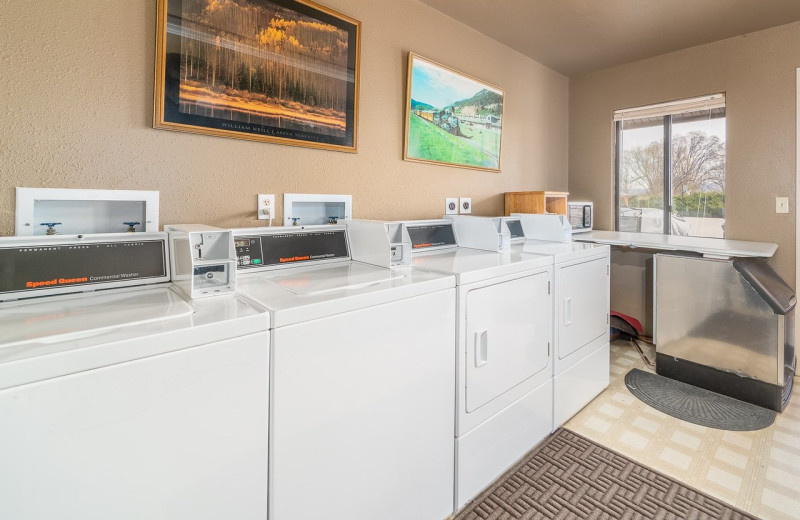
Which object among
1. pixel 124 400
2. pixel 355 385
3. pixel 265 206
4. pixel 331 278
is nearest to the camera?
pixel 124 400

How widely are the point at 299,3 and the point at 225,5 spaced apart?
369mm

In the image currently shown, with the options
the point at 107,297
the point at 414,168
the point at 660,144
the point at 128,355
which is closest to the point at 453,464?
the point at 128,355

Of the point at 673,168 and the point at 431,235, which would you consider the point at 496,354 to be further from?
the point at 673,168

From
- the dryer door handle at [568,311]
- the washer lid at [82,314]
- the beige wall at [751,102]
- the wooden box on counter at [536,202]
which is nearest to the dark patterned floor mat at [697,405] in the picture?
the dryer door handle at [568,311]

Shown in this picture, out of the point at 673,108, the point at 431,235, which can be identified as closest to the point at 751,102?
the point at 673,108

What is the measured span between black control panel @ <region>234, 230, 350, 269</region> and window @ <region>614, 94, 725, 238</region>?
3.11 metres

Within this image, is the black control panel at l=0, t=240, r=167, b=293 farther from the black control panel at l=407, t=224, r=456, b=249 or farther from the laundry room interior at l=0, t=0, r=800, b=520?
the black control panel at l=407, t=224, r=456, b=249

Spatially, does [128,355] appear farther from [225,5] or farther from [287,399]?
[225,5]

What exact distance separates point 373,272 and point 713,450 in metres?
2.01

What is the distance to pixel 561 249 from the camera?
Answer: 7.57 ft

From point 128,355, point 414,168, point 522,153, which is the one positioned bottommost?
point 128,355

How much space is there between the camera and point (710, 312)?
2.63 m

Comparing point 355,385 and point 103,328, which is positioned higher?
point 103,328

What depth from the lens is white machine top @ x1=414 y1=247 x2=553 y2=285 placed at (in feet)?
5.44
